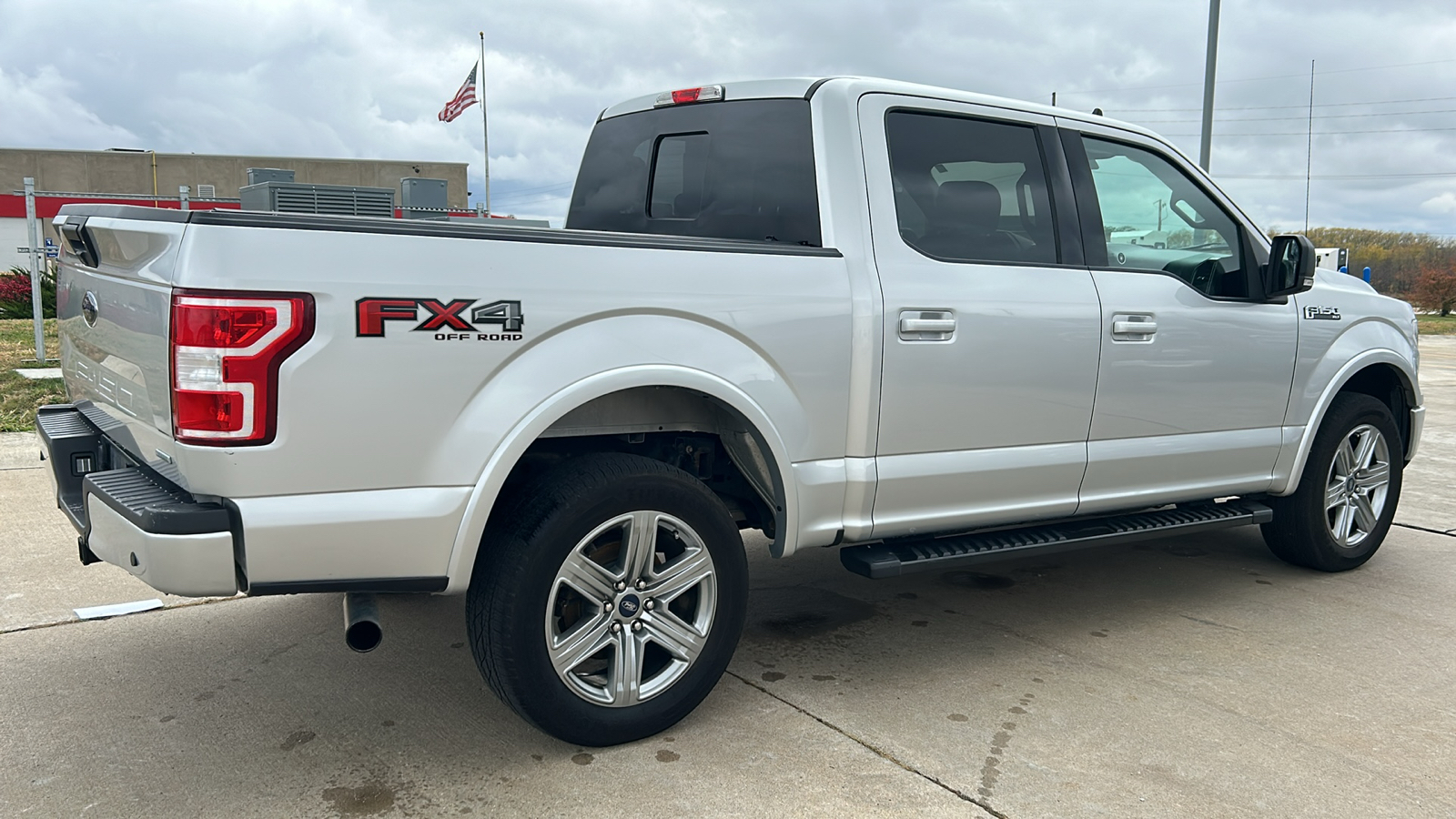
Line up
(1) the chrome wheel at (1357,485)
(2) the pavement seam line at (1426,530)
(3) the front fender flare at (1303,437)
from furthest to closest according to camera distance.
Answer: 1. (2) the pavement seam line at (1426,530)
2. (1) the chrome wheel at (1357,485)
3. (3) the front fender flare at (1303,437)

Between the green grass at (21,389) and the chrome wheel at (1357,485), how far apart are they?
22.5ft

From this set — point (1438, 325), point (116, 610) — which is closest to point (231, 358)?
point (116, 610)

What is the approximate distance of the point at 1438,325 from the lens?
3328 cm

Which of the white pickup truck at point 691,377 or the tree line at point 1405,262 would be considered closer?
the white pickup truck at point 691,377

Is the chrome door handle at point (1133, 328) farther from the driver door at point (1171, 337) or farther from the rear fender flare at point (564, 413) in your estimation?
the rear fender flare at point (564, 413)

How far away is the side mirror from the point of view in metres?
4.72

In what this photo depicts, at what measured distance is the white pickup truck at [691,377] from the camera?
9.17 ft

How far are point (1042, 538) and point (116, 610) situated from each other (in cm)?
364

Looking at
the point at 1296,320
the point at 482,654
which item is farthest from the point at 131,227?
the point at 1296,320

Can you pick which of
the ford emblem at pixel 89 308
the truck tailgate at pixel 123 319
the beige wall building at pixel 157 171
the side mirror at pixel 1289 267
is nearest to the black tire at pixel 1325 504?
the side mirror at pixel 1289 267

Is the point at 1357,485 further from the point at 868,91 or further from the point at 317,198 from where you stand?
the point at 317,198

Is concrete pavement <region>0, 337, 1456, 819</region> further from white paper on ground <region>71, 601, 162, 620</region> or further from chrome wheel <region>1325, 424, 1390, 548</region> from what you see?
chrome wheel <region>1325, 424, 1390, 548</region>

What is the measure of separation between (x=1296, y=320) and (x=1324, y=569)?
135cm

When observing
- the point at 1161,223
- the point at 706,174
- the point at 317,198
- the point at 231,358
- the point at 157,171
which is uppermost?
the point at 157,171
